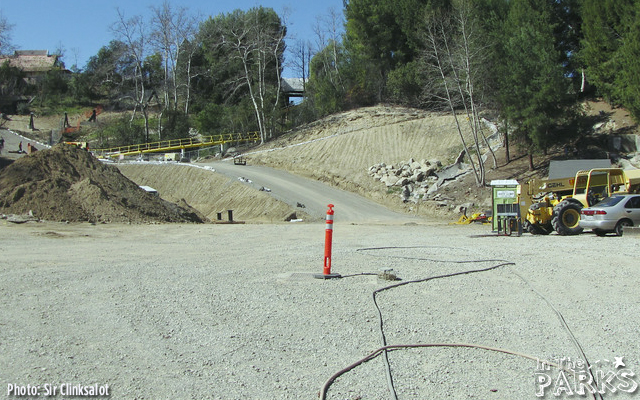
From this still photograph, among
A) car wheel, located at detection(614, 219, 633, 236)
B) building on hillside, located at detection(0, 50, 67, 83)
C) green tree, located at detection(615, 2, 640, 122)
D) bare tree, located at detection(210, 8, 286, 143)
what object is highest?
building on hillside, located at detection(0, 50, 67, 83)

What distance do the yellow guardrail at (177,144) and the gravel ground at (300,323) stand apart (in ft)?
160

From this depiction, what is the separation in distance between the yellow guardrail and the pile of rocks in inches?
866

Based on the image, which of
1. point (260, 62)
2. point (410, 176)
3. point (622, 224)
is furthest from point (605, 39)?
point (260, 62)

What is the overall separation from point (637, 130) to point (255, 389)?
1508 inches

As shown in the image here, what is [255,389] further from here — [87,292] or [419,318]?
[87,292]

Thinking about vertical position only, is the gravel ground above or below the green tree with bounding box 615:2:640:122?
below

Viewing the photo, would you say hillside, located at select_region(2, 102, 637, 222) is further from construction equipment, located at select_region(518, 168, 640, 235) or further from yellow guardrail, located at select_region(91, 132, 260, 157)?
construction equipment, located at select_region(518, 168, 640, 235)

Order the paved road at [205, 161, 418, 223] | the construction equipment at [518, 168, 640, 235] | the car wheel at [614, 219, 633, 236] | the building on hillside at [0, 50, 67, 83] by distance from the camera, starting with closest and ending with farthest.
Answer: the car wheel at [614, 219, 633, 236] < the construction equipment at [518, 168, 640, 235] < the paved road at [205, 161, 418, 223] < the building on hillside at [0, 50, 67, 83]

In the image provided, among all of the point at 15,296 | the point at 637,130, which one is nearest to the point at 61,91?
the point at 637,130

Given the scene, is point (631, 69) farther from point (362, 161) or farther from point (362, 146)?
point (362, 146)

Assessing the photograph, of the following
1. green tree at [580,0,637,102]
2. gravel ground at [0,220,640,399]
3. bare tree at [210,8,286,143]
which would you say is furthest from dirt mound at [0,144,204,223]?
bare tree at [210,8,286,143]

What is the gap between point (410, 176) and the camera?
131ft

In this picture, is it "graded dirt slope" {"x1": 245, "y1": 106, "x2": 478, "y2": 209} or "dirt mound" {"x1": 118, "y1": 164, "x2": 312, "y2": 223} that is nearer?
"dirt mound" {"x1": 118, "y1": 164, "x2": 312, "y2": 223}

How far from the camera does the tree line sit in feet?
117
